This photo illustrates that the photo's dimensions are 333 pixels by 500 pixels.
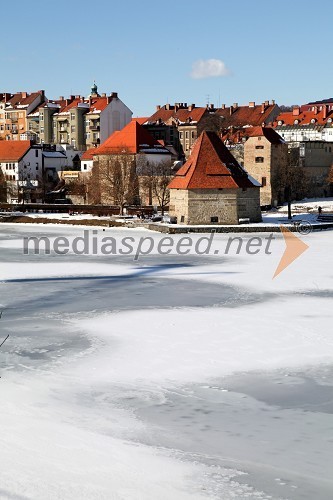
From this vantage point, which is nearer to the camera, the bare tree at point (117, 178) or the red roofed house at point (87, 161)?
the bare tree at point (117, 178)

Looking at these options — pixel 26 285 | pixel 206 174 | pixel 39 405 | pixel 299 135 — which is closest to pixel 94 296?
pixel 26 285

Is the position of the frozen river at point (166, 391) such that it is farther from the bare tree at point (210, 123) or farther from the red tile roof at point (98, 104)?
the bare tree at point (210, 123)

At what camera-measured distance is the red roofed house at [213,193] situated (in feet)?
158

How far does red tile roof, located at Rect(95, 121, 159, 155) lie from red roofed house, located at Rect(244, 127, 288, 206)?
10.8m

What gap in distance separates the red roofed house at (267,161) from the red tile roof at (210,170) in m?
10.8

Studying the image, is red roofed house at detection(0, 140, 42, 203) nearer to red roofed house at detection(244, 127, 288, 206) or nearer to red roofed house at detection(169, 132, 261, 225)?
red roofed house at detection(244, 127, 288, 206)

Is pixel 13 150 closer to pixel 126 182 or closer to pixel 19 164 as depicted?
pixel 19 164

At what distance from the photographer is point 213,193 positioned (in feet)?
159

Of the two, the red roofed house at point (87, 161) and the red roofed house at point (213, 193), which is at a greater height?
the red roofed house at point (87, 161)

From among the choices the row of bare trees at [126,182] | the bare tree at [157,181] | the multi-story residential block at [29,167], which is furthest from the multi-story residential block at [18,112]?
the bare tree at [157,181]

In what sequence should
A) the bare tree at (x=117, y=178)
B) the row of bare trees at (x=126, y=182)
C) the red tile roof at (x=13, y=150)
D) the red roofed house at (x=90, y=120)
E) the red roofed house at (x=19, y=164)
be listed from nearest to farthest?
the bare tree at (x=117, y=178)
the row of bare trees at (x=126, y=182)
the red roofed house at (x=19, y=164)
the red tile roof at (x=13, y=150)
the red roofed house at (x=90, y=120)

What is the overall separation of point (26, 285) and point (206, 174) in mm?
26941

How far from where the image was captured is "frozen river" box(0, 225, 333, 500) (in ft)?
29.4

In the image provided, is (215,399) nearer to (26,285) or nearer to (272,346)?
(272,346)
